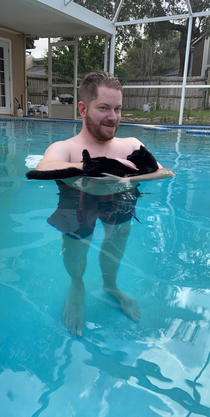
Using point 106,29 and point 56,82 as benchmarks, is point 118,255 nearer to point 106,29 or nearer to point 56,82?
point 106,29

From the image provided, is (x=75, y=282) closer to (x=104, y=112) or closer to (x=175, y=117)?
(x=104, y=112)

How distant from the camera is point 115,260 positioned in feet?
5.76

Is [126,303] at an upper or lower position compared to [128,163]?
lower

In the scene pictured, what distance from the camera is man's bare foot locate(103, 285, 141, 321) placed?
1.37m

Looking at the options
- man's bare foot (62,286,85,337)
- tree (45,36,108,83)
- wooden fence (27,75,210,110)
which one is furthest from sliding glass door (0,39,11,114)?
man's bare foot (62,286,85,337)

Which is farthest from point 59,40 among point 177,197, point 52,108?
point 177,197

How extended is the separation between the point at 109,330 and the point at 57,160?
1.37 meters

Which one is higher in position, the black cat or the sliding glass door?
→ the sliding glass door

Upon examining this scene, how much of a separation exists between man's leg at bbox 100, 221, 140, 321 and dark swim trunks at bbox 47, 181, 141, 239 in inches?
2.5

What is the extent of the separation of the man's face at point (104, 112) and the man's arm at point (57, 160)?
0.87 feet

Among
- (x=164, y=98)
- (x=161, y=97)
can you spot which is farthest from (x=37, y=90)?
(x=164, y=98)

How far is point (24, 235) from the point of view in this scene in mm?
2086

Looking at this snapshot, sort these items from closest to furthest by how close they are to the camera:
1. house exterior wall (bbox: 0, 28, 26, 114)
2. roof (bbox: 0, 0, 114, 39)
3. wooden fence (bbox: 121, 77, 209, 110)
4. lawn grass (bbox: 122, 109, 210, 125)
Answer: roof (bbox: 0, 0, 114, 39) → house exterior wall (bbox: 0, 28, 26, 114) → lawn grass (bbox: 122, 109, 210, 125) → wooden fence (bbox: 121, 77, 209, 110)

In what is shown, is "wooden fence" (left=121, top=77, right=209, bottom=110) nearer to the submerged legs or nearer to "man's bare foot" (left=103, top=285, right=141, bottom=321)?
the submerged legs
